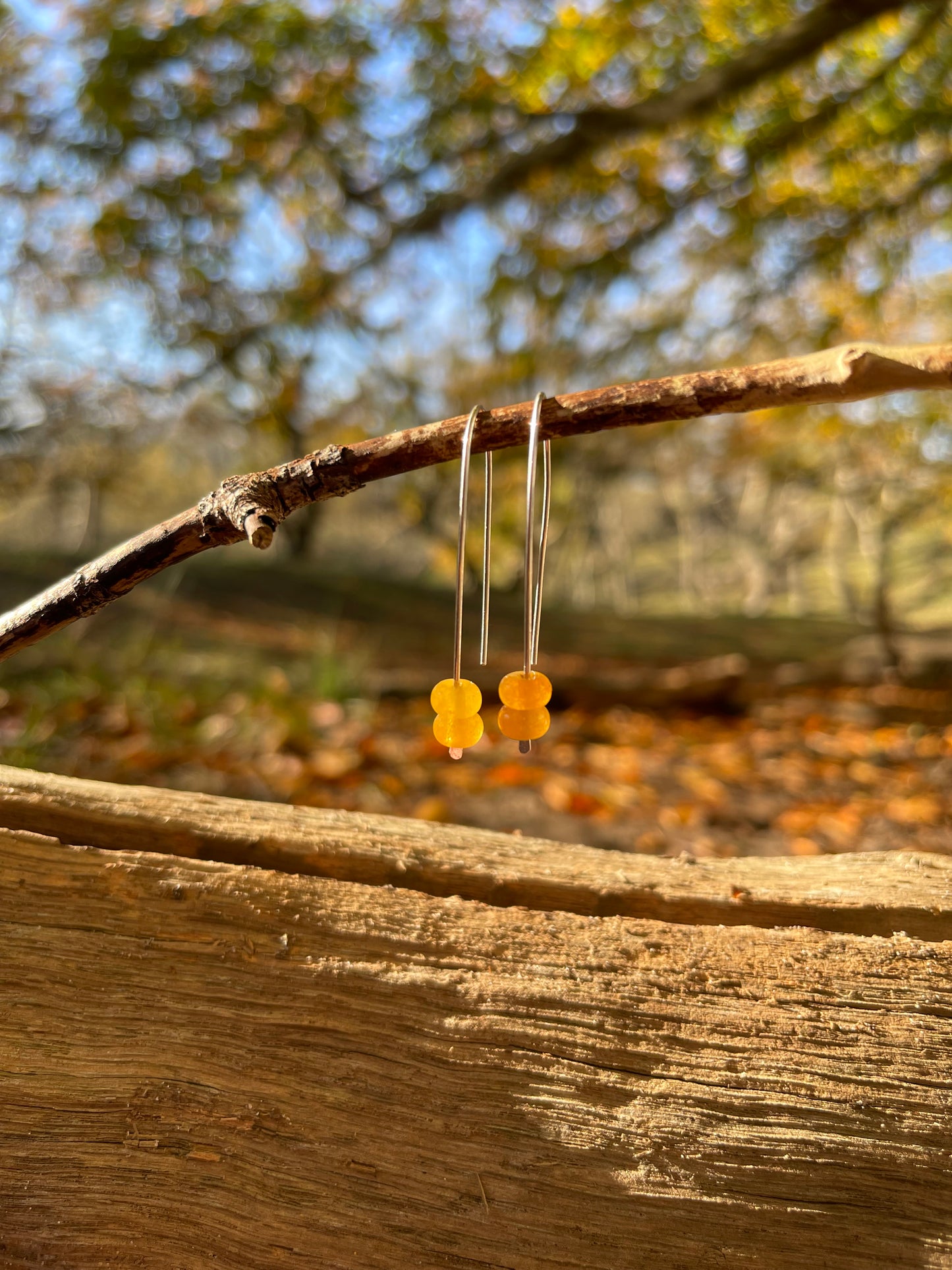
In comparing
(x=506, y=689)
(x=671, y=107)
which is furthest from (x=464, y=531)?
(x=671, y=107)

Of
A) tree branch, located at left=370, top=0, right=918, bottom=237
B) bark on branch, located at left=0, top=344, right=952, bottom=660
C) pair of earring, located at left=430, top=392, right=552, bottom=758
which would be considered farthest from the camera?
tree branch, located at left=370, top=0, right=918, bottom=237

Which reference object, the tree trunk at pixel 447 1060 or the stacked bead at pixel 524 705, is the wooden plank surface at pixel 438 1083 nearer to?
the tree trunk at pixel 447 1060

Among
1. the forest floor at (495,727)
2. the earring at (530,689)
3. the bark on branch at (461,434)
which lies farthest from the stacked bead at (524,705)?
the forest floor at (495,727)

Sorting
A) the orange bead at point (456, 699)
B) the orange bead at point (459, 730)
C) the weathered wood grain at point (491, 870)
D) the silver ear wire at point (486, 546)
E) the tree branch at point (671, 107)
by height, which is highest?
the tree branch at point (671, 107)

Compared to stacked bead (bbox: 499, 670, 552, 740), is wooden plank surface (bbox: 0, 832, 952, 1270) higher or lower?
lower

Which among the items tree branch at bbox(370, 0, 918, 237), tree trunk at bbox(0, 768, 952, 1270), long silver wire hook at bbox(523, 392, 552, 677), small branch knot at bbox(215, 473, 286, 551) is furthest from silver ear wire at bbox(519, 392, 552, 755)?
tree branch at bbox(370, 0, 918, 237)

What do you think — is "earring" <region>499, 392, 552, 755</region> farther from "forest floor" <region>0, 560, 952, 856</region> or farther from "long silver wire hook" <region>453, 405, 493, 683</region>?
"forest floor" <region>0, 560, 952, 856</region>

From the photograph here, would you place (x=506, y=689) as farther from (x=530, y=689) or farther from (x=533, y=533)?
(x=533, y=533)

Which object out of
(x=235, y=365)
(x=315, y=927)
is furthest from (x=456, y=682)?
(x=235, y=365)
